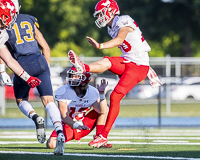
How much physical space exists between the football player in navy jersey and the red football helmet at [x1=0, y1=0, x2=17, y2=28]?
12.9 inches

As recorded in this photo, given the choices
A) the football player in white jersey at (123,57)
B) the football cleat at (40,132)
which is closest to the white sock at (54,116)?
the football cleat at (40,132)

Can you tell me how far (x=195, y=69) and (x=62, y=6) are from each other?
1447 cm

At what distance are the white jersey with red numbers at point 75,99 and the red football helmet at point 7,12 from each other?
53.8 inches

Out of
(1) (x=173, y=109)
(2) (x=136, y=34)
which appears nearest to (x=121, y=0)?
(1) (x=173, y=109)

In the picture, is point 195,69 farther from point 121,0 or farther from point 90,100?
point 90,100

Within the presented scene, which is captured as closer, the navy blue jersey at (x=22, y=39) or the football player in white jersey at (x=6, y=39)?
the football player in white jersey at (x=6, y=39)

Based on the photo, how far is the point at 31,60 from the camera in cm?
602

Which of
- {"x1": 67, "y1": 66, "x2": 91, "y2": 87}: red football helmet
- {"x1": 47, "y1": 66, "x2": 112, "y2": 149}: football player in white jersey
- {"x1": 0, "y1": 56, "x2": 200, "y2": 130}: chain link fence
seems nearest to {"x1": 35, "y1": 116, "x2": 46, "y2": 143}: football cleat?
{"x1": 47, "y1": 66, "x2": 112, "y2": 149}: football player in white jersey

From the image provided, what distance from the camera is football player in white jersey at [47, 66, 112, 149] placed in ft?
21.5

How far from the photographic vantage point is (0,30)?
571 centimetres

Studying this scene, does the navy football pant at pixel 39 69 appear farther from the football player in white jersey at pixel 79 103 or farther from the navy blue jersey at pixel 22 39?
the football player in white jersey at pixel 79 103

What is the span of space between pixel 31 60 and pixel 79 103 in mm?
1094

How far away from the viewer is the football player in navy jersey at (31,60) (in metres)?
5.86

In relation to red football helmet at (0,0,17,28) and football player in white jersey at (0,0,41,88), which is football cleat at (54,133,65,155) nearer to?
football player in white jersey at (0,0,41,88)
